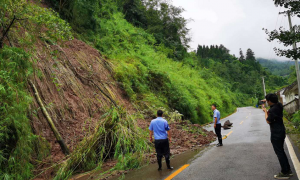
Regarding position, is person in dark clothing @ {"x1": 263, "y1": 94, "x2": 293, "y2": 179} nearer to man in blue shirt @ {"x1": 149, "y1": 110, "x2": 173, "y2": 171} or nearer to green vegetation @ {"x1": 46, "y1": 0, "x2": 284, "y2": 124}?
man in blue shirt @ {"x1": 149, "y1": 110, "x2": 173, "y2": 171}

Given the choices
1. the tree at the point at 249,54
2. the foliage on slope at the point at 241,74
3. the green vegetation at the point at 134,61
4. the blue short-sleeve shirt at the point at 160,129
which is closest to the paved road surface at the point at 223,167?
the blue short-sleeve shirt at the point at 160,129

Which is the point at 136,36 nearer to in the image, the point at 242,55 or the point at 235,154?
the point at 235,154

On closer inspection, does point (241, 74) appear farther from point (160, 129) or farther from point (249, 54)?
point (160, 129)

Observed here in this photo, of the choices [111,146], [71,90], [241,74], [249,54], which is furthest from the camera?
[249,54]

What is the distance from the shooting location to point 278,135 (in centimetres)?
514

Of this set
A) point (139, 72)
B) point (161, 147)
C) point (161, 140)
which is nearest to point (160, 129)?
point (161, 140)

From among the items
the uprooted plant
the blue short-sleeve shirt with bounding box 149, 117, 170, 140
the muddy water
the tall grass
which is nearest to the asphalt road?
the muddy water

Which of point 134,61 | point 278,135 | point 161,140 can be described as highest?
point 134,61

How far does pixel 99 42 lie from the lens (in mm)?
16609

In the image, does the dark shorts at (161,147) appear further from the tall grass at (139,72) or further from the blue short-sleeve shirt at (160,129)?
the tall grass at (139,72)

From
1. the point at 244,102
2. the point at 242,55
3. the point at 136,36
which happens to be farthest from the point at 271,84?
the point at 136,36

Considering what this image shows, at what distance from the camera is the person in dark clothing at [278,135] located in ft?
16.7

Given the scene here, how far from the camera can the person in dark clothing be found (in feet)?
16.7

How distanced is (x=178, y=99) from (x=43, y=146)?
1357cm
